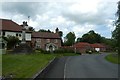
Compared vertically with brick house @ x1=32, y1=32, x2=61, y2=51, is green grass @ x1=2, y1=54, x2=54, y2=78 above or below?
below

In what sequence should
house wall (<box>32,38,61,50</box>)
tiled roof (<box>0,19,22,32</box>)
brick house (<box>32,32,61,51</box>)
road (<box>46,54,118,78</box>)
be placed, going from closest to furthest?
road (<box>46,54,118,78</box>) → tiled roof (<box>0,19,22,32</box>) → house wall (<box>32,38,61,50</box>) → brick house (<box>32,32,61,51</box>)

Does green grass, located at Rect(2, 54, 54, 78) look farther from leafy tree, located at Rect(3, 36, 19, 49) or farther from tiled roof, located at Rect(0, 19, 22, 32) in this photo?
tiled roof, located at Rect(0, 19, 22, 32)

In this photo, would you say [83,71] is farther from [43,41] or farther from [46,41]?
[46,41]

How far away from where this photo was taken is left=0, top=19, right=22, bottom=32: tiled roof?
8012 centimetres

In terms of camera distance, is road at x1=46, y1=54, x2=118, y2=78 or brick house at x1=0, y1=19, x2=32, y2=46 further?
brick house at x1=0, y1=19, x2=32, y2=46

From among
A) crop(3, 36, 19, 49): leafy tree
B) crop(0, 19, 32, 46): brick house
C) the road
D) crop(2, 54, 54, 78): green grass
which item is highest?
crop(0, 19, 32, 46): brick house

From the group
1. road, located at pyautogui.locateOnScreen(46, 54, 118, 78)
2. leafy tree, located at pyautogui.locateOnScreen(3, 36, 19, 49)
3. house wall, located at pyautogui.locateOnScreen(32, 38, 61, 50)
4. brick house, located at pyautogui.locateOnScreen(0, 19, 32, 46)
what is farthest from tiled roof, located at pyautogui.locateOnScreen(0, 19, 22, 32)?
road, located at pyautogui.locateOnScreen(46, 54, 118, 78)

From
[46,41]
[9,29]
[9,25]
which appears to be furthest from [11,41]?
[46,41]

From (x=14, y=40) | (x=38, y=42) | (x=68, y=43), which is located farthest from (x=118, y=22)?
(x=68, y=43)

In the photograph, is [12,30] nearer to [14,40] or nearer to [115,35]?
[14,40]

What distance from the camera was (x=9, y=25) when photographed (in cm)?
8269

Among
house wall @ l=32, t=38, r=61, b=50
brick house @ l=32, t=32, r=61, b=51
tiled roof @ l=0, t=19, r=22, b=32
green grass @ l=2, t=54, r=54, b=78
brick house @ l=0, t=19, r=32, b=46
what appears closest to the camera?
green grass @ l=2, t=54, r=54, b=78

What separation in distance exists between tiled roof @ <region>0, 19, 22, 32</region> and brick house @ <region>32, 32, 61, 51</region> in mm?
16452

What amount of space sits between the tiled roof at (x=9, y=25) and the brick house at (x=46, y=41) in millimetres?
16452
